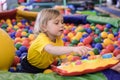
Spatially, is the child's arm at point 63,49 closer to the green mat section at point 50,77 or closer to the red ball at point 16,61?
the green mat section at point 50,77

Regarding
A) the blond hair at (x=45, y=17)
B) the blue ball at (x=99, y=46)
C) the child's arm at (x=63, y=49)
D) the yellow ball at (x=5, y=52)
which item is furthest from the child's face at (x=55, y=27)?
the blue ball at (x=99, y=46)

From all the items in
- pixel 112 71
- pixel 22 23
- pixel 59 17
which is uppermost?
pixel 59 17

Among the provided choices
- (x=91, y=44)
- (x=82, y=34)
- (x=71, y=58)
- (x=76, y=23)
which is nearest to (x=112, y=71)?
(x=71, y=58)

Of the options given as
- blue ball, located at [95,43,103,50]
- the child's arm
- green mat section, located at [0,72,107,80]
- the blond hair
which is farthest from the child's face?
blue ball, located at [95,43,103,50]

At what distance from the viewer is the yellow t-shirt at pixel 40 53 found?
168 centimetres

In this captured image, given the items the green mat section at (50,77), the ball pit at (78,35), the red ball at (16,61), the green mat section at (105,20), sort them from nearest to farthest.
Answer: the green mat section at (50,77) < the red ball at (16,61) < the ball pit at (78,35) < the green mat section at (105,20)

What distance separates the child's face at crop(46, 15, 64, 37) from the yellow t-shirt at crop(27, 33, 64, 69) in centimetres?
5

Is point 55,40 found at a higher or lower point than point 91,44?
Answer: higher

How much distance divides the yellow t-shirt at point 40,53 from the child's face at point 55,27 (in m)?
0.05

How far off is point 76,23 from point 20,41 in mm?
1050

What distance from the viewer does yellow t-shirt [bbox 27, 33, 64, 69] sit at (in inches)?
66.0

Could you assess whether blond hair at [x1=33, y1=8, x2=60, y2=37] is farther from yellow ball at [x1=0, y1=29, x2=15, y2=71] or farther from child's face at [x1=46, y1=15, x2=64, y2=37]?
yellow ball at [x1=0, y1=29, x2=15, y2=71]

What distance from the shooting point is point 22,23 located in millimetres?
3883

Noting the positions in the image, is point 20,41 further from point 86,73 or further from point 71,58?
point 86,73
